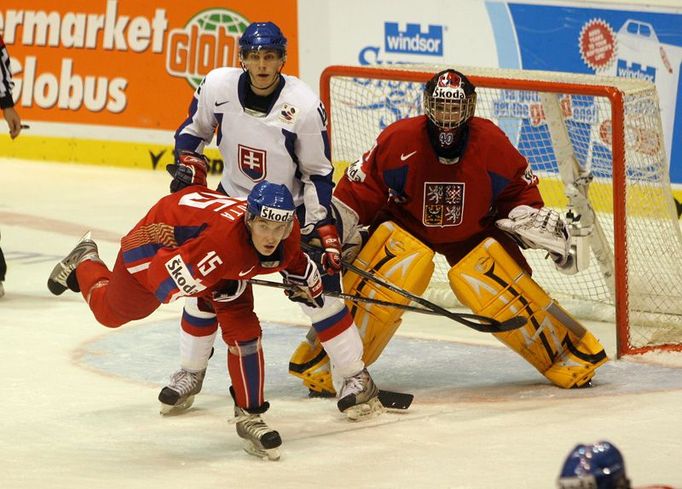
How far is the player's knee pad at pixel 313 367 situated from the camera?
5.02 meters

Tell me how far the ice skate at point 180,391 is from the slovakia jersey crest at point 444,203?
0.97 m

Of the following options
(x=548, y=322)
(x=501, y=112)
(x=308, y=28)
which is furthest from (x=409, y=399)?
(x=308, y=28)

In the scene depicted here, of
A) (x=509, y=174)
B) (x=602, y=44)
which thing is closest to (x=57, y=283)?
(x=509, y=174)

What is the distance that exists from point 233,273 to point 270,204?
0.77 feet

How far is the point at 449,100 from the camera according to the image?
4949 millimetres

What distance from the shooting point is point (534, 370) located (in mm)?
5422

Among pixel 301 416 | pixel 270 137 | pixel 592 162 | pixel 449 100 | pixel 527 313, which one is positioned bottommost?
pixel 301 416

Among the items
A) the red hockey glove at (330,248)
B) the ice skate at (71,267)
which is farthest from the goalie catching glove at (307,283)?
the ice skate at (71,267)

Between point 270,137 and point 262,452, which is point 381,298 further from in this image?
point 262,452

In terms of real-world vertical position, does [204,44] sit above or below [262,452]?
above

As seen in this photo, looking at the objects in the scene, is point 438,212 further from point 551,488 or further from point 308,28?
point 308,28

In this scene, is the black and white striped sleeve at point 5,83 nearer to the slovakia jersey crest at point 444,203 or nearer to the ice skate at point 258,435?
the slovakia jersey crest at point 444,203

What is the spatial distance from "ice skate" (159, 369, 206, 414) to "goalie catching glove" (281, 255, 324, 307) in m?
0.57

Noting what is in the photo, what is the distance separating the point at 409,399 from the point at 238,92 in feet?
3.84
